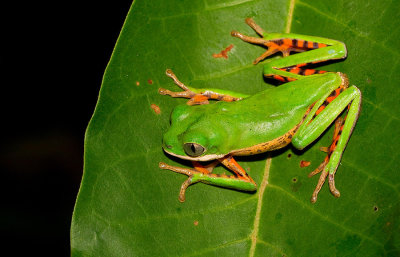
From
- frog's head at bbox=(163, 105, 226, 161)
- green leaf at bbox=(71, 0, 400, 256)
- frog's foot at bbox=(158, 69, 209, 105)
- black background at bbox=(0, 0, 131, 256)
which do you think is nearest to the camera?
green leaf at bbox=(71, 0, 400, 256)

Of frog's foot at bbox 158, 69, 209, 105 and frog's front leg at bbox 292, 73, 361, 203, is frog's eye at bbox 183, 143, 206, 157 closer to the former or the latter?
frog's foot at bbox 158, 69, 209, 105

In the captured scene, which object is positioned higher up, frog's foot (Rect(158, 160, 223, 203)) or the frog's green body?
the frog's green body

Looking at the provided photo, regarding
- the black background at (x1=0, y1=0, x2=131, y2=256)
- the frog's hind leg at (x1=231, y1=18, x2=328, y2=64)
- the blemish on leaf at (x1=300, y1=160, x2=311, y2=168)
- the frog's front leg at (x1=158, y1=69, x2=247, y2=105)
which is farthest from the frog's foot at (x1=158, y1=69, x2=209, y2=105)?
the black background at (x1=0, y1=0, x2=131, y2=256)

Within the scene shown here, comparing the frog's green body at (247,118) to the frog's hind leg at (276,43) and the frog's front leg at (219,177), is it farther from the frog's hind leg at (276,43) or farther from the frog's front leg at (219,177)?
the frog's hind leg at (276,43)

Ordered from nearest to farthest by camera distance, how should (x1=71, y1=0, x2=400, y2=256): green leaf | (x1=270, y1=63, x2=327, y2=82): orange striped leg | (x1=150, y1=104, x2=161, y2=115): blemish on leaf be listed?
(x1=71, y1=0, x2=400, y2=256): green leaf < (x1=150, y1=104, x2=161, y2=115): blemish on leaf < (x1=270, y1=63, x2=327, y2=82): orange striped leg

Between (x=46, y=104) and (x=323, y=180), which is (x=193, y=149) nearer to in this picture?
(x=323, y=180)

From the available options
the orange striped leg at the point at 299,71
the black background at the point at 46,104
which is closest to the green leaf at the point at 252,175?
the orange striped leg at the point at 299,71

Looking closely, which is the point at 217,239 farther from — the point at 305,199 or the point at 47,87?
the point at 47,87

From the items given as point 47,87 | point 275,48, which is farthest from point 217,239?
point 47,87
